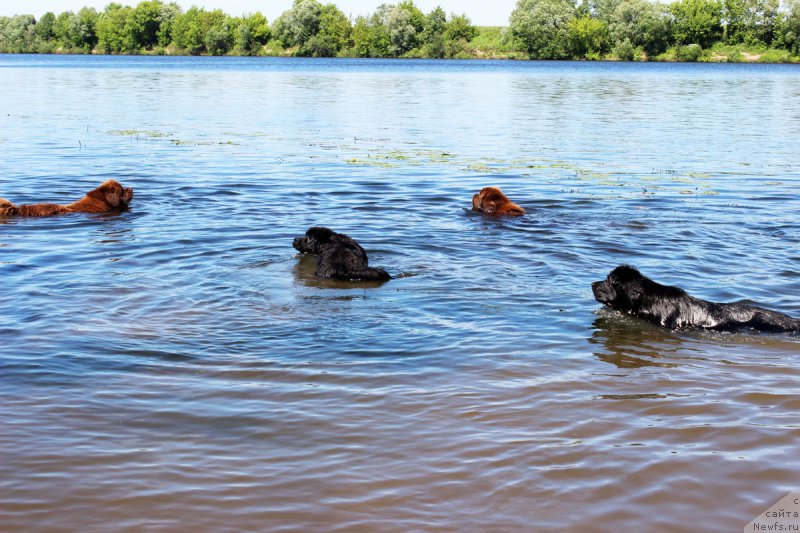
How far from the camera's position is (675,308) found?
7992mm

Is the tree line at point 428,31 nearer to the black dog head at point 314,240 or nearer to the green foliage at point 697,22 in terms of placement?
the green foliage at point 697,22

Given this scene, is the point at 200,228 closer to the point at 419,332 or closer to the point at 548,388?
the point at 419,332

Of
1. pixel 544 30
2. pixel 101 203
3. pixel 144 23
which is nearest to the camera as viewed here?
pixel 101 203

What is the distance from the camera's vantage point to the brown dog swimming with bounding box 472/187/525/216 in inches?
517

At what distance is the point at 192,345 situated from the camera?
7234mm

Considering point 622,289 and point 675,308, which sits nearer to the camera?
point 675,308

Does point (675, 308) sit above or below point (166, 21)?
below

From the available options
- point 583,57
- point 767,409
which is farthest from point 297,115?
point 583,57

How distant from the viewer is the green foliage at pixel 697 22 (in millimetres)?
108312

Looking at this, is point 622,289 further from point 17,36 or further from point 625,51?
point 17,36

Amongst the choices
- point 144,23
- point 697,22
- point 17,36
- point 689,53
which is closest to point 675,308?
point 689,53

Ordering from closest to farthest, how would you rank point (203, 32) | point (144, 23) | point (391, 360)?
point (391, 360), point (203, 32), point (144, 23)

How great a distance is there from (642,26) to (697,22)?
304 inches

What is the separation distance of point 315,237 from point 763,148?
16685 mm
